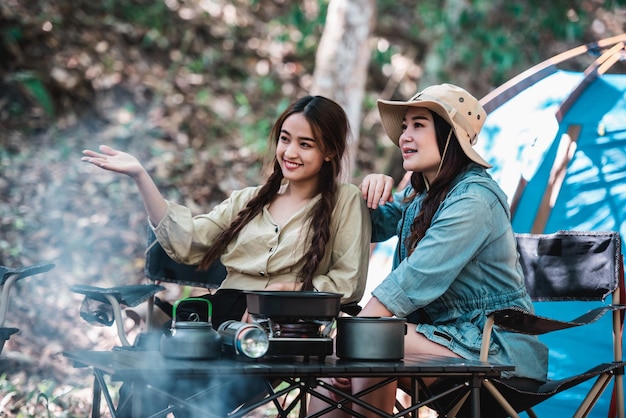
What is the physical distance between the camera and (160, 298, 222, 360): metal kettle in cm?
204

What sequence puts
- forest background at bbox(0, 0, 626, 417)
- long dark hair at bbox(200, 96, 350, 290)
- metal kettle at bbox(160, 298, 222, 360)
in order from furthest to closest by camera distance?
1. forest background at bbox(0, 0, 626, 417)
2. long dark hair at bbox(200, 96, 350, 290)
3. metal kettle at bbox(160, 298, 222, 360)

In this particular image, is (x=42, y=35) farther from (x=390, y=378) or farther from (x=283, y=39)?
(x=390, y=378)

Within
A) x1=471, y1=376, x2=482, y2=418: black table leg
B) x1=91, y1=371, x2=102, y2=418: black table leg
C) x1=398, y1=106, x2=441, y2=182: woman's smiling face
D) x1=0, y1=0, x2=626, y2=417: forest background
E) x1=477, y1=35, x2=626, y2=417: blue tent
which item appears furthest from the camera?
x1=0, y1=0, x2=626, y2=417: forest background

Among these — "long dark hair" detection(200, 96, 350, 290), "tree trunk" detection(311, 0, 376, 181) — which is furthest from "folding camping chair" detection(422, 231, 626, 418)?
"tree trunk" detection(311, 0, 376, 181)

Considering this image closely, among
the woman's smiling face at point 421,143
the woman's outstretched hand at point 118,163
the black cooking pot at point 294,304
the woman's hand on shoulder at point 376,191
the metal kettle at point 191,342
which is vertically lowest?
the metal kettle at point 191,342

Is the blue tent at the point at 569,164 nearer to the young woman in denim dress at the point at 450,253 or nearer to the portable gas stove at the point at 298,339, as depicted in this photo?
the young woman in denim dress at the point at 450,253

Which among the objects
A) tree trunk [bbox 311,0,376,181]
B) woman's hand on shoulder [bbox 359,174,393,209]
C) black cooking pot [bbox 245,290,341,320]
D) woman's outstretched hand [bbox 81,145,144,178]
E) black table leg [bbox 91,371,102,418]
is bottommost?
black table leg [bbox 91,371,102,418]

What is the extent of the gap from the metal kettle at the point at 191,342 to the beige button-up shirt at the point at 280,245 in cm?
86

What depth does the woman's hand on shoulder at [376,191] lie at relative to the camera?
10.1 ft

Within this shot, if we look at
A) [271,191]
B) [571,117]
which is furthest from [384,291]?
[571,117]

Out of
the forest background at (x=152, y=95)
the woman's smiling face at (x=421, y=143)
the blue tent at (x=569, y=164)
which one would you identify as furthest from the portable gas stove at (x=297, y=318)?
the forest background at (x=152, y=95)

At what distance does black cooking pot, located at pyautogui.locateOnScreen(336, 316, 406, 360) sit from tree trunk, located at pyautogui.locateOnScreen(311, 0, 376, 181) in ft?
14.9

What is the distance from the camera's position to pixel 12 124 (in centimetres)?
693

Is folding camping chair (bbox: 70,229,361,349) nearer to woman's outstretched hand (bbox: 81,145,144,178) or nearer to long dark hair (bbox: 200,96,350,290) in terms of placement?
long dark hair (bbox: 200,96,350,290)
